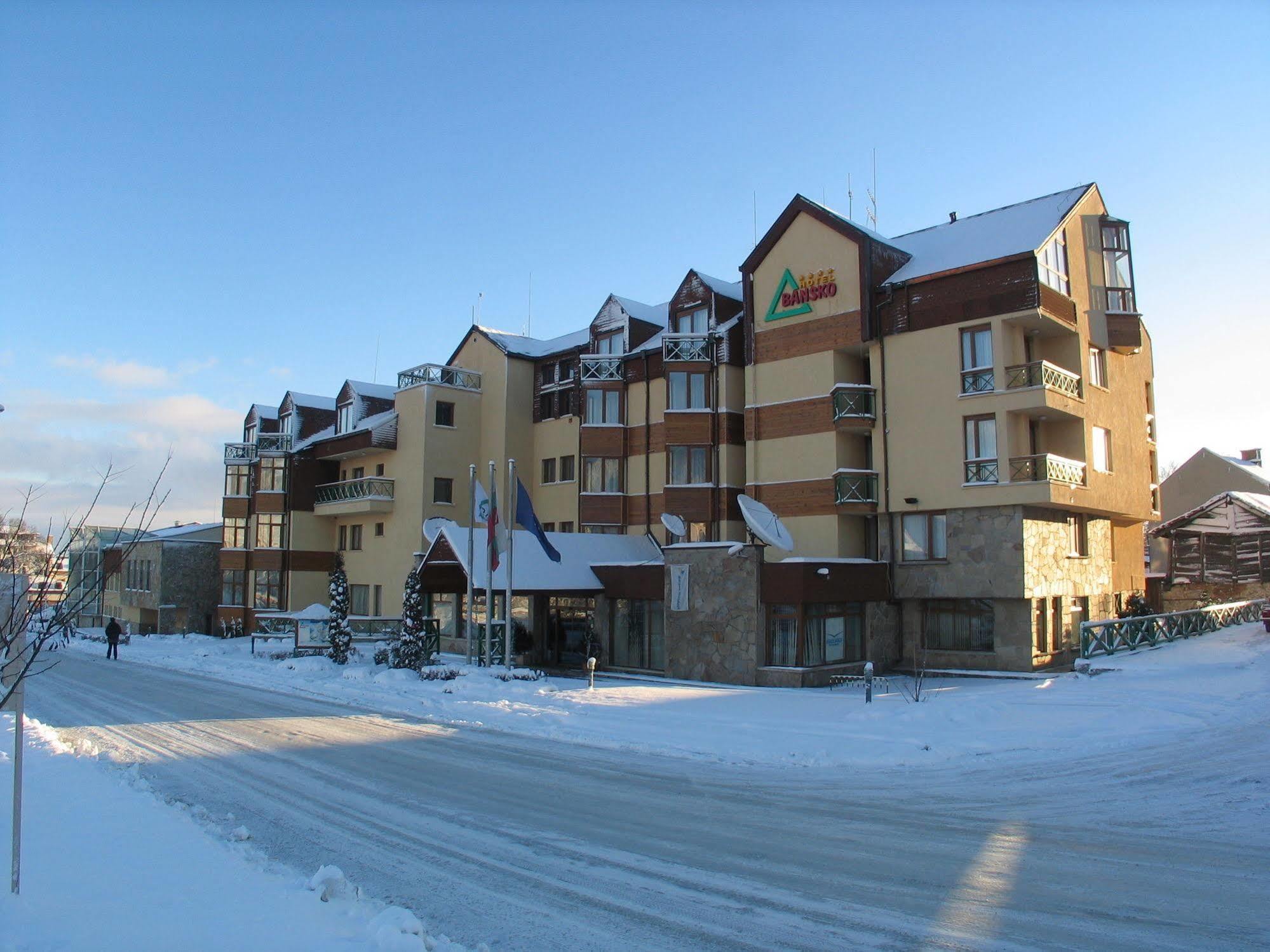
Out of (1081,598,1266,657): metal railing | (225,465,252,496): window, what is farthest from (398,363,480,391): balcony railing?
(1081,598,1266,657): metal railing

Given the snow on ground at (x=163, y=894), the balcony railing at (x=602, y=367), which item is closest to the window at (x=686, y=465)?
the balcony railing at (x=602, y=367)

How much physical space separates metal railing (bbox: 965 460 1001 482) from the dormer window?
363 inches

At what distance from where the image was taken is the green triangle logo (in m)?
29.6

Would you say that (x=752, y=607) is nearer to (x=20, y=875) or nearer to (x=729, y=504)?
(x=729, y=504)

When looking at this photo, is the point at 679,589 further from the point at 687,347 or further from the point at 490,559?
the point at 687,347

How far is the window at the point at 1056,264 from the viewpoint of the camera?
25.9m

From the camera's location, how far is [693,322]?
112ft

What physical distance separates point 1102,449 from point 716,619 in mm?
14748

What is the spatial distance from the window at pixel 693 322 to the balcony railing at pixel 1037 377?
38.4ft

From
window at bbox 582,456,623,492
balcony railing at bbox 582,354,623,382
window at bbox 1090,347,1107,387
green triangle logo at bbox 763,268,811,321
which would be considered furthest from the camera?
window at bbox 582,456,623,492

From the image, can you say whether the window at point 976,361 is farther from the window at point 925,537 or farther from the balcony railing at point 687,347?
the balcony railing at point 687,347

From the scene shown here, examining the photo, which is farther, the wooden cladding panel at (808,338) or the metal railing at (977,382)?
the wooden cladding panel at (808,338)

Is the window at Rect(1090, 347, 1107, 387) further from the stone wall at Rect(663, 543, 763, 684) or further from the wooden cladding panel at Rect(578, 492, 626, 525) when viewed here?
the wooden cladding panel at Rect(578, 492, 626, 525)

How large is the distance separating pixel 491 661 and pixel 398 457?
1842 cm
